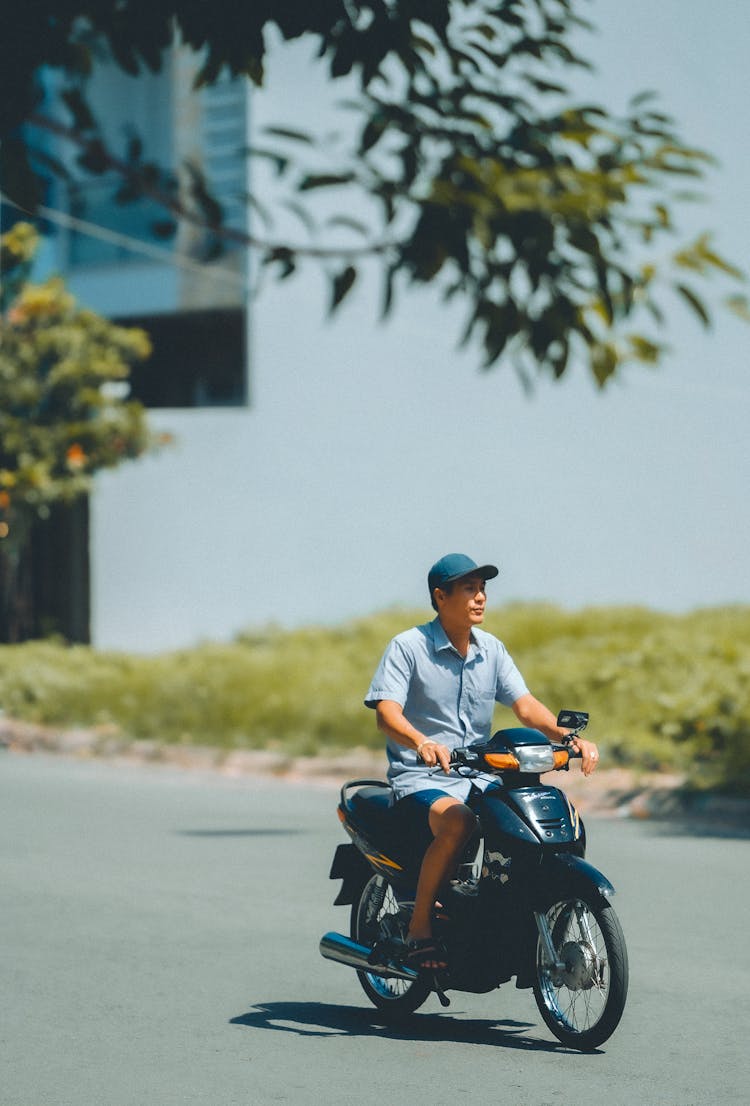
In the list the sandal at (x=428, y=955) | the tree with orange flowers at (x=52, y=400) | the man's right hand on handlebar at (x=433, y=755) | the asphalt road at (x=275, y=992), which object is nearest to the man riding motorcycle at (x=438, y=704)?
the sandal at (x=428, y=955)

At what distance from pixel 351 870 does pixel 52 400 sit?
16868 mm

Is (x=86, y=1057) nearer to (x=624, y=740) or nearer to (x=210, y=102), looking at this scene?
(x=624, y=740)

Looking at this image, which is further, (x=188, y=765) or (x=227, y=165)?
(x=227, y=165)

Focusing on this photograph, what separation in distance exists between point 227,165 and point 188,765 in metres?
12.6

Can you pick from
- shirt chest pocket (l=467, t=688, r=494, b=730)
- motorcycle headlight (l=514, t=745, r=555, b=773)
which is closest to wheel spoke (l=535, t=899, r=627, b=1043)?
motorcycle headlight (l=514, t=745, r=555, b=773)

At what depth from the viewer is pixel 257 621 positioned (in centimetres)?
2425

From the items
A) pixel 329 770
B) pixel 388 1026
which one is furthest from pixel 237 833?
pixel 388 1026

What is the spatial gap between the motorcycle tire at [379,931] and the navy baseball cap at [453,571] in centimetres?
110

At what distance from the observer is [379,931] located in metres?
6.37

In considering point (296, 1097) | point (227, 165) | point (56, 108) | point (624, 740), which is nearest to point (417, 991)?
point (296, 1097)

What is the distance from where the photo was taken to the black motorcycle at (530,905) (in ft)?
18.4

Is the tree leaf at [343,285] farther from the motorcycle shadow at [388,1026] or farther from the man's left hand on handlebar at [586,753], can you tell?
the motorcycle shadow at [388,1026]

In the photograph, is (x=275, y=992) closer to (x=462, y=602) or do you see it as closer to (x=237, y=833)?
(x=462, y=602)

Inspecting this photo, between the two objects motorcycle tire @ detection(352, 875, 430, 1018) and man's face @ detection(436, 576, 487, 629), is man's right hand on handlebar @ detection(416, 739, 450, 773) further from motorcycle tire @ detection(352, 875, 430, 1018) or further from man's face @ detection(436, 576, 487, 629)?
motorcycle tire @ detection(352, 875, 430, 1018)
